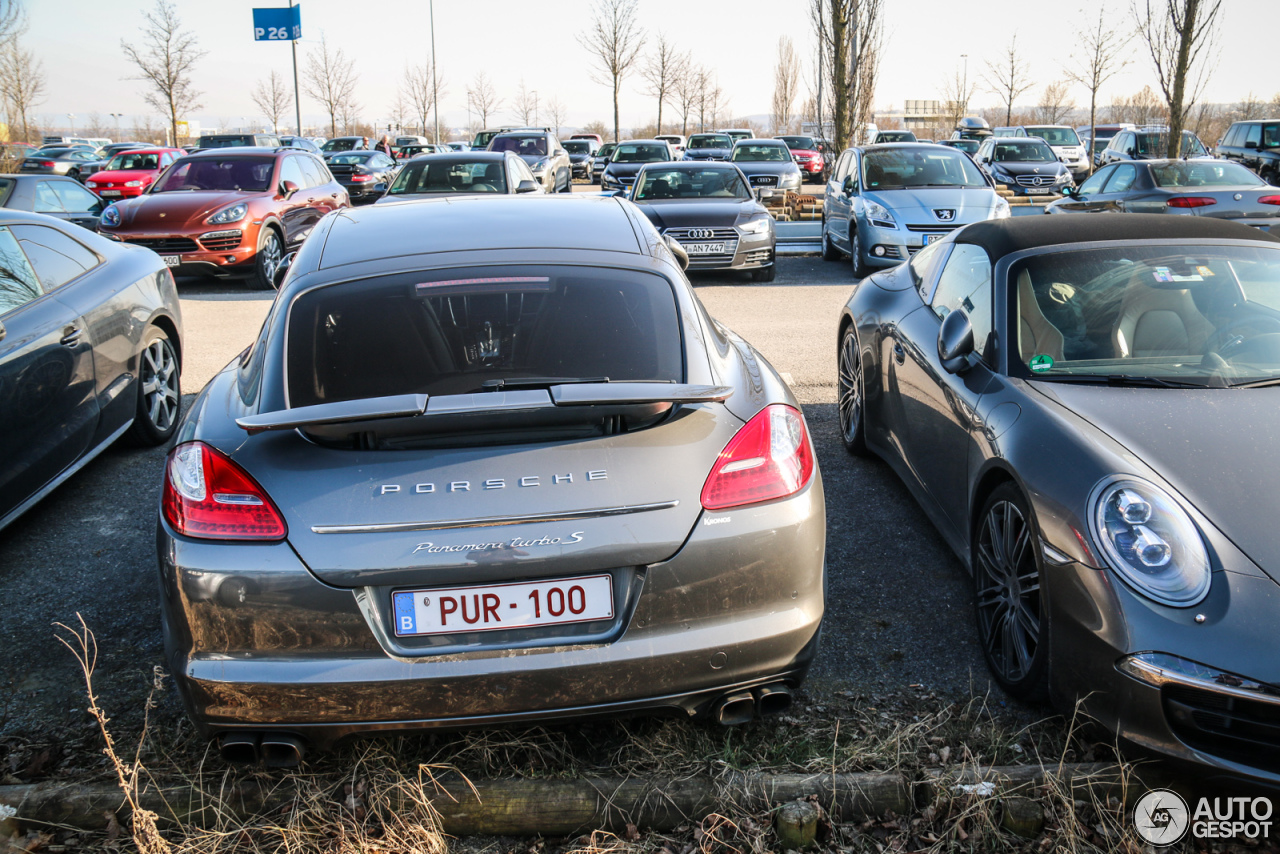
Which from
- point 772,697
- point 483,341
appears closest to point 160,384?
point 483,341

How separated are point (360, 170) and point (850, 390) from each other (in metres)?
26.1

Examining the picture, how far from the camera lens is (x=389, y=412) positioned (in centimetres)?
247

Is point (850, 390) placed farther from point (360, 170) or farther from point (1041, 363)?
point (360, 170)

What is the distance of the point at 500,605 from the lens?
2.44 m

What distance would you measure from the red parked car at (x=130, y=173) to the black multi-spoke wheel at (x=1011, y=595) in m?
24.8

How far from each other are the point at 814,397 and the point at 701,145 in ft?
93.0

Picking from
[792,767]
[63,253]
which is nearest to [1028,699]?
[792,767]

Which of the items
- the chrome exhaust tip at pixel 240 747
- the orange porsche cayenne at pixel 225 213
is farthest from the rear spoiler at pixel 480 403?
the orange porsche cayenne at pixel 225 213

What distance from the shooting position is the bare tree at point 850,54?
19.4 m

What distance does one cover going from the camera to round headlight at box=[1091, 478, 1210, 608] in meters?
2.53

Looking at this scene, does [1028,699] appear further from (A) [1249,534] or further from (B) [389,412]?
(B) [389,412]

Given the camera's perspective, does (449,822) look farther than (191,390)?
No

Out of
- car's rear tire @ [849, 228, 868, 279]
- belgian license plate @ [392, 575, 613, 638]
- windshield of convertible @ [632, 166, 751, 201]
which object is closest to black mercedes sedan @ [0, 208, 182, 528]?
belgian license plate @ [392, 575, 613, 638]

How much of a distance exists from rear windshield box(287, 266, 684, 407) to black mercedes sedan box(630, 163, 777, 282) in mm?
9163
